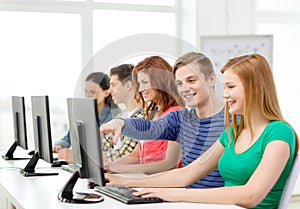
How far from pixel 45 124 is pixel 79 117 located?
821 millimetres

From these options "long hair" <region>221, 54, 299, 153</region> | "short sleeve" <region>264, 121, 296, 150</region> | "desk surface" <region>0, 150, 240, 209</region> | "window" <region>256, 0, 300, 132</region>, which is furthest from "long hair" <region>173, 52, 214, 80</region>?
"window" <region>256, 0, 300, 132</region>

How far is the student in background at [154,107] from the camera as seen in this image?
2.38 metres

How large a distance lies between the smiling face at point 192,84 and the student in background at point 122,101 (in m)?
0.22

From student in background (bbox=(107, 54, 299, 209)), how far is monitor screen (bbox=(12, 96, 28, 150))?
1.69 meters

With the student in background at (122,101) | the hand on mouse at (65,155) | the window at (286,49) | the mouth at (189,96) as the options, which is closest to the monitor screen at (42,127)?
the hand on mouse at (65,155)

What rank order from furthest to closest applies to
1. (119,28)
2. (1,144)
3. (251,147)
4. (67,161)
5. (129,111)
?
(119,28) < (1,144) < (67,161) < (129,111) < (251,147)

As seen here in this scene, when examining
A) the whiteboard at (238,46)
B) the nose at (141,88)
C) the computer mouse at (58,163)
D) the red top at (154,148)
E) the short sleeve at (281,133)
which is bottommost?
the computer mouse at (58,163)

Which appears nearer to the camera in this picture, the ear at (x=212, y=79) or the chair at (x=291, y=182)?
the chair at (x=291, y=182)

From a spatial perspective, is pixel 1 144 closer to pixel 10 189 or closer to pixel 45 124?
pixel 45 124

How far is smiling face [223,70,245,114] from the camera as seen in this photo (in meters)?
2.24

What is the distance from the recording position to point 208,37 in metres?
5.55

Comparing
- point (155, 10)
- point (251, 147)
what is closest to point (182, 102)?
point (251, 147)

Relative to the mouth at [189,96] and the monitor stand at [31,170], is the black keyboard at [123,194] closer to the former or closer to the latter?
the mouth at [189,96]

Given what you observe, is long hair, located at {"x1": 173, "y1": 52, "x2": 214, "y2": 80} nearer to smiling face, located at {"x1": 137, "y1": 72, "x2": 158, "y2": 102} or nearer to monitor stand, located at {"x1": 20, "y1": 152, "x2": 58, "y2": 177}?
smiling face, located at {"x1": 137, "y1": 72, "x2": 158, "y2": 102}
